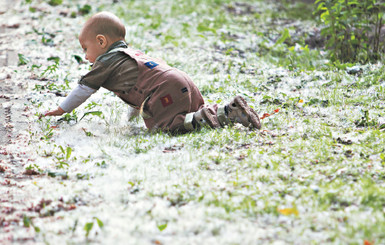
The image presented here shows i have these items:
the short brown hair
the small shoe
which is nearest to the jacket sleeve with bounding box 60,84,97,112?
the short brown hair

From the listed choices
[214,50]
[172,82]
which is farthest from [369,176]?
[214,50]

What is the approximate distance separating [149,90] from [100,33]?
2.13 ft

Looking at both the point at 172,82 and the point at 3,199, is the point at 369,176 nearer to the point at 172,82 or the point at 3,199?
the point at 172,82

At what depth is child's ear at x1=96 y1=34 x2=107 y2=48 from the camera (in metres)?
3.49

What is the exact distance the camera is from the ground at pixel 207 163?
2041 millimetres

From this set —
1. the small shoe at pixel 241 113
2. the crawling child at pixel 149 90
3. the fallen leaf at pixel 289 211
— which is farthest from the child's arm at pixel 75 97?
the fallen leaf at pixel 289 211

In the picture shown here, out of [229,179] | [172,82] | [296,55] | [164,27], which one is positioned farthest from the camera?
[164,27]

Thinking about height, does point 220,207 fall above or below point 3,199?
above

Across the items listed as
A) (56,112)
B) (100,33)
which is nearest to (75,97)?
(56,112)

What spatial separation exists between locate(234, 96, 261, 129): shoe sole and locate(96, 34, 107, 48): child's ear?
47.4 inches

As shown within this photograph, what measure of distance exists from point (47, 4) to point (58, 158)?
6742mm

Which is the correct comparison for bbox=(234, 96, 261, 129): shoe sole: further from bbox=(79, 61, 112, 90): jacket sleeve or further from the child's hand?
the child's hand

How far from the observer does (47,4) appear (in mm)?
8625

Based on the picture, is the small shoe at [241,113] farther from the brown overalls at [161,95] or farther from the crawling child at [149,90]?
the brown overalls at [161,95]
